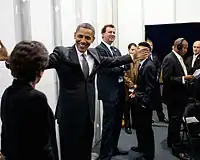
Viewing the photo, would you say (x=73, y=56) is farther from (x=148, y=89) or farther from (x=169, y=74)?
(x=169, y=74)

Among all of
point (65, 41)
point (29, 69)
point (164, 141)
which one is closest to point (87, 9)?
point (65, 41)

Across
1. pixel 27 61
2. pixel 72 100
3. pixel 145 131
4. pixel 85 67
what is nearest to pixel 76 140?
pixel 72 100

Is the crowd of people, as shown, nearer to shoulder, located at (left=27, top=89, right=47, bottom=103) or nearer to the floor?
shoulder, located at (left=27, top=89, right=47, bottom=103)

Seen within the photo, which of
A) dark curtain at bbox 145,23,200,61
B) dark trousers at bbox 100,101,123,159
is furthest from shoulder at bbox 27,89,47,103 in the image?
dark curtain at bbox 145,23,200,61

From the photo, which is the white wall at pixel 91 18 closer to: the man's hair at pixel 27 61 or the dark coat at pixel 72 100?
the dark coat at pixel 72 100

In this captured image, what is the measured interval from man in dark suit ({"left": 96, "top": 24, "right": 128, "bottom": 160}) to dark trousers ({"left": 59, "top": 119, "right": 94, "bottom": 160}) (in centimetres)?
101

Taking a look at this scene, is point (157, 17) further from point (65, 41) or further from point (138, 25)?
point (65, 41)

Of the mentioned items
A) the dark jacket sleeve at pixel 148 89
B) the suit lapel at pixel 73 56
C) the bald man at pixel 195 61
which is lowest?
the dark jacket sleeve at pixel 148 89

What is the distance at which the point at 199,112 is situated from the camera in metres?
2.95

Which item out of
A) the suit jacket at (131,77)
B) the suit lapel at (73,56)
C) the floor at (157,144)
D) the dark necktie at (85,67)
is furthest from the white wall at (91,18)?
the floor at (157,144)

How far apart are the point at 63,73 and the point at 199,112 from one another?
159 centimetres

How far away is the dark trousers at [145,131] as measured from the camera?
3.21m

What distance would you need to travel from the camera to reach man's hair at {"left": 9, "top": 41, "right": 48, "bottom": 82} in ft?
4.32

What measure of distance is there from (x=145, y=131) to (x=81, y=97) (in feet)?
4.42
